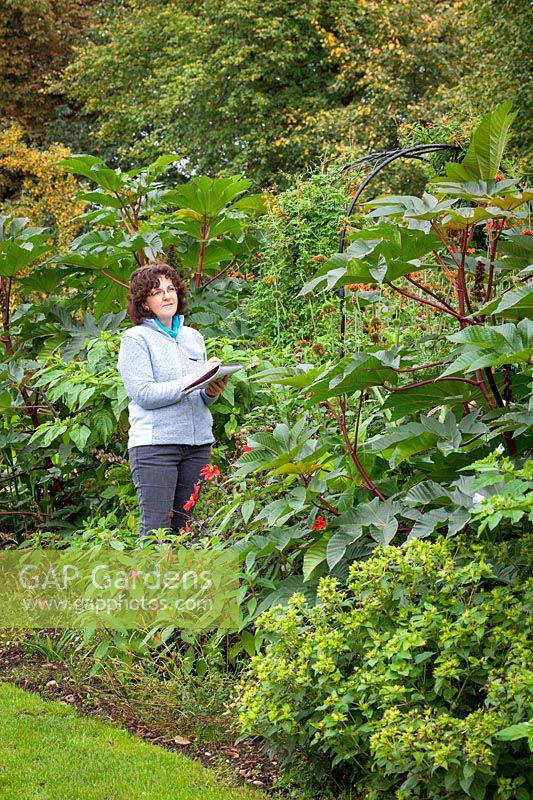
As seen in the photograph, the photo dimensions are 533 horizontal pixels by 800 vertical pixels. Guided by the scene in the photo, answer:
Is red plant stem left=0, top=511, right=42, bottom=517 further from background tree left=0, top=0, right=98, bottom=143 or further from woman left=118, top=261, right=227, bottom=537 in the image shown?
background tree left=0, top=0, right=98, bottom=143

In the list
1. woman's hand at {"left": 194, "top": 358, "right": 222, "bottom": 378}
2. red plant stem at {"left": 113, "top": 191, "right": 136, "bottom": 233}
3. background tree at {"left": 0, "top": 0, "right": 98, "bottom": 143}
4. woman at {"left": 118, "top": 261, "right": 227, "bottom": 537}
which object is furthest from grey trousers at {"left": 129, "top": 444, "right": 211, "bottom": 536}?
background tree at {"left": 0, "top": 0, "right": 98, "bottom": 143}

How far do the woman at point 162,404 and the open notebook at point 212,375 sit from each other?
0.04m

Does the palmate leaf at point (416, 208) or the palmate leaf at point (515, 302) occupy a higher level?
the palmate leaf at point (416, 208)

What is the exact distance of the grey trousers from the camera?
14.2 ft

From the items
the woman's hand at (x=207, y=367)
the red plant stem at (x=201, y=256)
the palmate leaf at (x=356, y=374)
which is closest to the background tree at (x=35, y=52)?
the red plant stem at (x=201, y=256)

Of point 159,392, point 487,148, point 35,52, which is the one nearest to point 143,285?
point 159,392

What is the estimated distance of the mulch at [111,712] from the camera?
319cm

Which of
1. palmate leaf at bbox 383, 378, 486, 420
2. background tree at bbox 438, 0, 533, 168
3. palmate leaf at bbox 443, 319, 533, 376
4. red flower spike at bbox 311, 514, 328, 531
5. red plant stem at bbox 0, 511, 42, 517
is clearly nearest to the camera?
→ palmate leaf at bbox 443, 319, 533, 376

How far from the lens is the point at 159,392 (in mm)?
4242

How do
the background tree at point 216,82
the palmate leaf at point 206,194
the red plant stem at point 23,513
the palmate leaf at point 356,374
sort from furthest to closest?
the background tree at point 216,82 → the red plant stem at point 23,513 → the palmate leaf at point 206,194 → the palmate leaf at point 356,374

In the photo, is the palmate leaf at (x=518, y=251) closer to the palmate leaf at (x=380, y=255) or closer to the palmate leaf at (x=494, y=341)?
the palmate leaf at (x=380, y=255)

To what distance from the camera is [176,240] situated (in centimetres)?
583

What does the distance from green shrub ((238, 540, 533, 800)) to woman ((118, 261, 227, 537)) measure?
1.48 meters

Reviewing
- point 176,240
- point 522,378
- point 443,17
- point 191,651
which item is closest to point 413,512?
point 522,378
